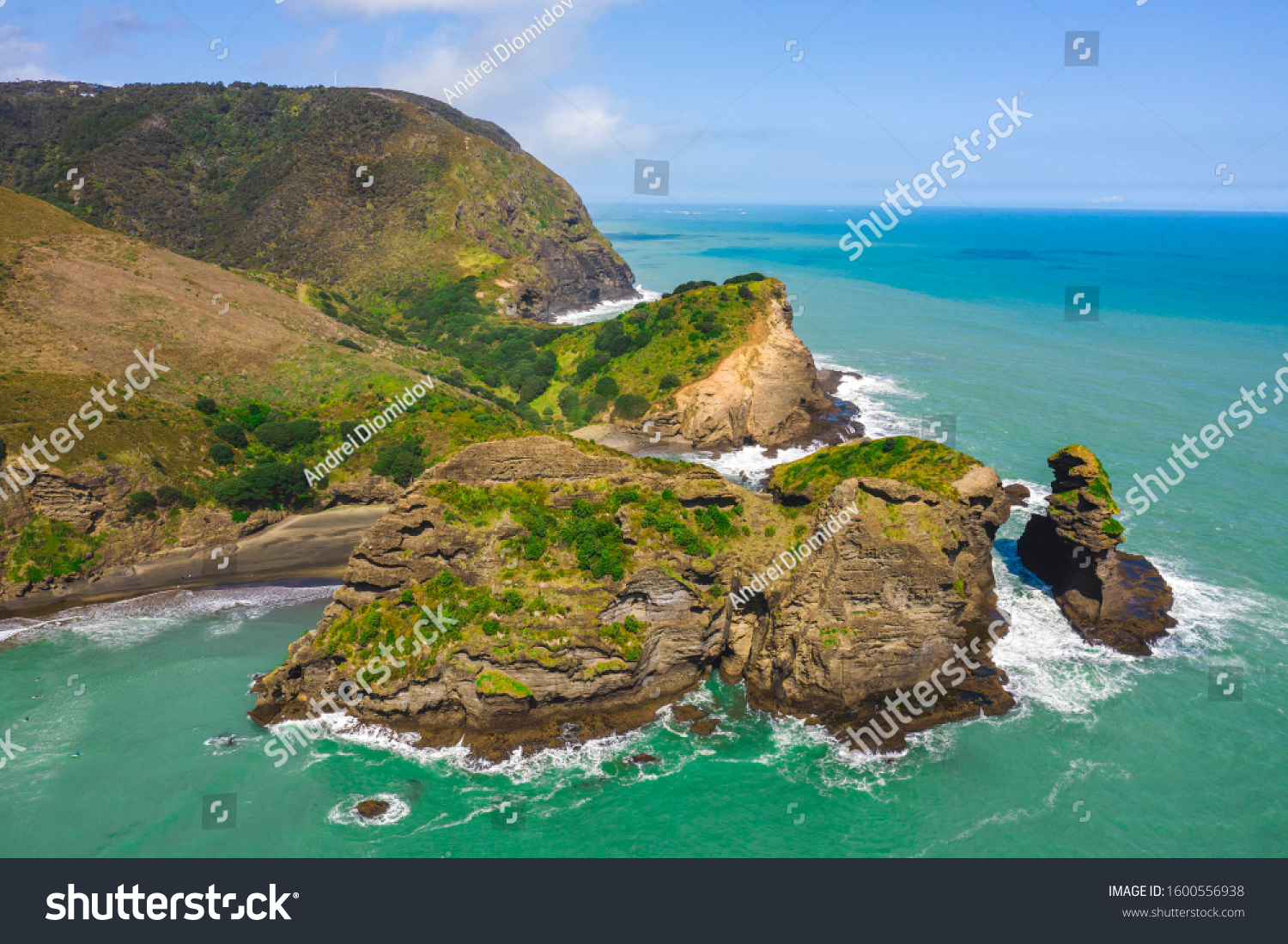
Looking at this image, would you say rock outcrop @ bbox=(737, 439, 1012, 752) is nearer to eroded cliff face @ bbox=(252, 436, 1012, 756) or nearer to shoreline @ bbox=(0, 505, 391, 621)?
eroded cliff face @ bbox=(252, 436, 1012, 756)

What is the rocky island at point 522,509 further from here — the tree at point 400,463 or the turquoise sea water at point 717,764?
the turquoise sea water at point 717,764

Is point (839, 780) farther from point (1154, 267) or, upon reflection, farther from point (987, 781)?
point (1154, 267)

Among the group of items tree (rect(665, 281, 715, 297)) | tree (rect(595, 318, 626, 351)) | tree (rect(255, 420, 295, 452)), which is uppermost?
tree (rect(665, 281, 715, 297))

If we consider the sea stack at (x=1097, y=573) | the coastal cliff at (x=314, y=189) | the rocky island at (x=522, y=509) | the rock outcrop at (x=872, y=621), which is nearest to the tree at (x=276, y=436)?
the rocky island at (x=522, y=509)

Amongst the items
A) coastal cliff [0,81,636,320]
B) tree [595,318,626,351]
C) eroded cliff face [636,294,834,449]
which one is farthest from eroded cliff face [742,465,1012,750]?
coastal cliff [0,81,636,320]

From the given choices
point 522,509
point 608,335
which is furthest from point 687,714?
point 608,335

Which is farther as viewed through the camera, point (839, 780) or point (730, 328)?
point (730, 328)
